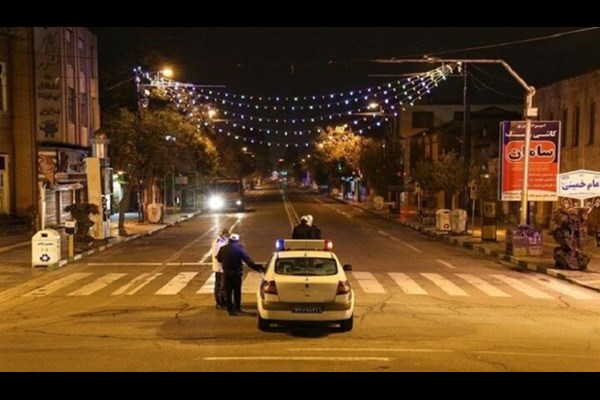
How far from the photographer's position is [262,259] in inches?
955

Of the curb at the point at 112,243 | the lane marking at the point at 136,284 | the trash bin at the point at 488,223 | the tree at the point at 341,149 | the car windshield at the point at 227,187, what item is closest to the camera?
the lane marking at the point at 136,284

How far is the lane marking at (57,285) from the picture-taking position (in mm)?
17413

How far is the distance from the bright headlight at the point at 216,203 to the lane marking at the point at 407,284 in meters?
42.2

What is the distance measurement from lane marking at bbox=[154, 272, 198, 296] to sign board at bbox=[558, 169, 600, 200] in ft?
39.8

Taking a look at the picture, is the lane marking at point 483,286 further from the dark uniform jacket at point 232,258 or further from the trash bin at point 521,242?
the dark uniform jacket at point 232,258

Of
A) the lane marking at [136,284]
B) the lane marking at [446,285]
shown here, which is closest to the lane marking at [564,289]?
the lane marking at [446,285]

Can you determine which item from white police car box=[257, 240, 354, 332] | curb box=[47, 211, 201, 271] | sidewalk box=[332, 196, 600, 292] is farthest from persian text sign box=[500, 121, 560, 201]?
white police car box=[257, 240, 354, 332]

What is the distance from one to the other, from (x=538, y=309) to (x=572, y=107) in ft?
Answer: 79.0

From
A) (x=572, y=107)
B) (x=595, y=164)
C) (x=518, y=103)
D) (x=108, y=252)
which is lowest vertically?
(x=108, y=252)

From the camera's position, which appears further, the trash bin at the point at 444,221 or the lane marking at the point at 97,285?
the trash bin at the point at 444,221

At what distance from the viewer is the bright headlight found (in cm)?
6213

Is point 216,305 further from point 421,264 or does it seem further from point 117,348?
point 421,264

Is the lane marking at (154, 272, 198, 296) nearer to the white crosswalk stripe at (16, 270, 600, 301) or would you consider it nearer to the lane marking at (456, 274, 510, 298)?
the white crosswalk stripe at (16, 270, 600, 301)

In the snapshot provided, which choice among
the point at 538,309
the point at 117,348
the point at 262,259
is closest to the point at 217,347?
the point at 117,348
